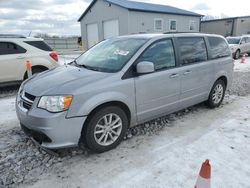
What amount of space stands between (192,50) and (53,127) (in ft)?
10.0

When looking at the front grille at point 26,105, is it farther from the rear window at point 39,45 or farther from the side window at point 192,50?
the rear window at point 39,45

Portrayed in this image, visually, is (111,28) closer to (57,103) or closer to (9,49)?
(9,49)

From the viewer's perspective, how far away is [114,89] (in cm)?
322

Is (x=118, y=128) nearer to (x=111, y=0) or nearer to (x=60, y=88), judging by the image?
(x=60, y=88)

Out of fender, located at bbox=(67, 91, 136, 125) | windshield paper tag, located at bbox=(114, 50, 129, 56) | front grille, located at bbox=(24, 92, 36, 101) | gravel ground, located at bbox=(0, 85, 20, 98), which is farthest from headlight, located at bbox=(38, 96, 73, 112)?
gravel ground, located at bbox=(0, 85, 20, 98)

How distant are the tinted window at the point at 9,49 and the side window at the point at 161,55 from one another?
15.7 ft

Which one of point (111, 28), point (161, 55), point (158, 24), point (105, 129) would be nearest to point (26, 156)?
point (105, 129)

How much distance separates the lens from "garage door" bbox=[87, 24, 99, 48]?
23.9 meters

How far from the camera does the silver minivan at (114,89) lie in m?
2.94

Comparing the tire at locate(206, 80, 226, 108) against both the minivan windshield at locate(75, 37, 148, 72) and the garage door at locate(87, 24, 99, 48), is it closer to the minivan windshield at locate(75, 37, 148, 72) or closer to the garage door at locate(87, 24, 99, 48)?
the minivan windshield at locate(75, 37, 148, 72)

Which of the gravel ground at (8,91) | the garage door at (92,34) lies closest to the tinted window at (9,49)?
the gravel ground at (8,91)

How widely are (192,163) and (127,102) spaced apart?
1.27 metres

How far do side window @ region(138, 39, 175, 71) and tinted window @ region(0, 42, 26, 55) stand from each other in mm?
4775

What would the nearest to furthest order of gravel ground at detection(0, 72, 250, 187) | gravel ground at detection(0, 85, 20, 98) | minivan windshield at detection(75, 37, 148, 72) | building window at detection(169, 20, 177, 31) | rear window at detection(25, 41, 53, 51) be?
gravel ground at detection(0, 72, 250, 187)
minivan windshield at detection(75, 37, 148, 72)
gravel ground at detection(0, 85, 20, 98)
rear window at detection(25, 41, 53, 51)
building window at detection(169, 20, 177, 31)
